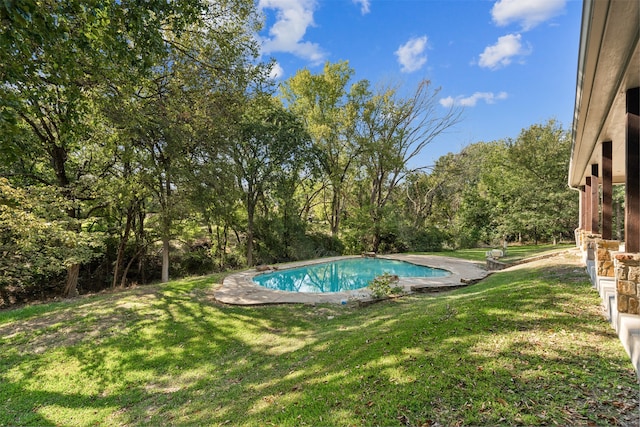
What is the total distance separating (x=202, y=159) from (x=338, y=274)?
293 inches

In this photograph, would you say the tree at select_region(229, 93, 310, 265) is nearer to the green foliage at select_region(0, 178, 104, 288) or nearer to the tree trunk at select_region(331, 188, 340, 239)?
the tree trunk at select_region(331, 188, 340, 239)

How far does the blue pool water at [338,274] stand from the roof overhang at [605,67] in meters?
7.34

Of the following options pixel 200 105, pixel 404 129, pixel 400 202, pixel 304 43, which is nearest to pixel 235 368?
pixel 200 105

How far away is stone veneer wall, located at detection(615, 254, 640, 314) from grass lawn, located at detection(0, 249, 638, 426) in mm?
341

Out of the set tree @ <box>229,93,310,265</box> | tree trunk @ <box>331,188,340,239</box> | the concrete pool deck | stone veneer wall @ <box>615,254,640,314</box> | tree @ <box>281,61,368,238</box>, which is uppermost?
tree @ <box>281,61,368,238</box>

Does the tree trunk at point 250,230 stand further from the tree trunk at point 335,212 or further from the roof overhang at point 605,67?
the roof overhang at point 605,67

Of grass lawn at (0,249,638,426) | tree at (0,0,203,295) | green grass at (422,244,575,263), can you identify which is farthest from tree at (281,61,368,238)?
tree at (0,0,203,295)

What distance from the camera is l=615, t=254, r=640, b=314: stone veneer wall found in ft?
10.0

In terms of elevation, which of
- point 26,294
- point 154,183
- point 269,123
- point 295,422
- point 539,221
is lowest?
point 26,294

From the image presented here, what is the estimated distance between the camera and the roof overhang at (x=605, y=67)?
2.36 metres

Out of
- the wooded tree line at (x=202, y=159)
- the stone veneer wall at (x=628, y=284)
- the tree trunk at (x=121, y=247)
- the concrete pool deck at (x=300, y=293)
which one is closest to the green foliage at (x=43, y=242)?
the wooded tree line at (x=202, y=159)

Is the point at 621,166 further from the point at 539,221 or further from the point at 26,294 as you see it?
the point at 26,294

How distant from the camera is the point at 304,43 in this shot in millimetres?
11055

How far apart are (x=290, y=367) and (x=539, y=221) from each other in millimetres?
17607
